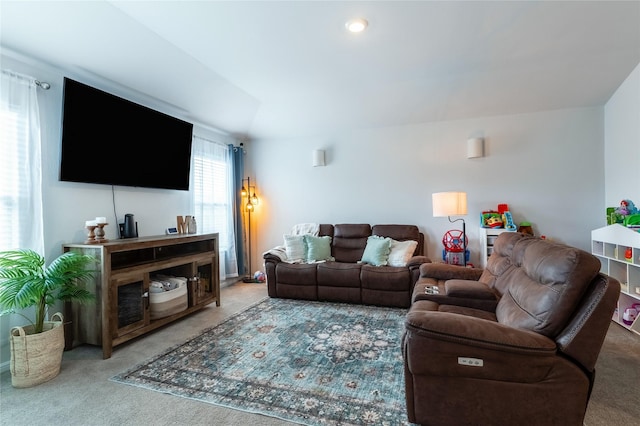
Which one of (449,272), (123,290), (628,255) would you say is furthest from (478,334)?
(123,290)

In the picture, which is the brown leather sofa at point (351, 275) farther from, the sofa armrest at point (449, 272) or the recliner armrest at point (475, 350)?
the recliner armrest at point (475, 350)

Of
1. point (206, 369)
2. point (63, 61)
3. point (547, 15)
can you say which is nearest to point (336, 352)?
point (206, 369)

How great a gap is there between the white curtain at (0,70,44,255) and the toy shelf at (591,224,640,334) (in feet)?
16.4

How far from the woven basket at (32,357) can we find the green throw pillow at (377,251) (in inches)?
122

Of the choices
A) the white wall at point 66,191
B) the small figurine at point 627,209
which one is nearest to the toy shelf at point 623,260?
the small figurine at point 627,209

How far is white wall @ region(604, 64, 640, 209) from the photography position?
9.69ft

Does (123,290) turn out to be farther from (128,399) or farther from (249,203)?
(249,203)

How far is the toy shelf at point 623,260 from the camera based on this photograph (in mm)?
2652

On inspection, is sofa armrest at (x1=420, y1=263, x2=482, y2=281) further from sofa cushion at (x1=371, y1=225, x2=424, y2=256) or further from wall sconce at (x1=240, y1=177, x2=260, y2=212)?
wall sconce at (x1=240, y1=177, x2=260, y2=212)

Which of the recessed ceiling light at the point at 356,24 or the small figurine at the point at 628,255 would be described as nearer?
the recessed ceiling light at the point at 356,24

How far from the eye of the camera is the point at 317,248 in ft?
13.5

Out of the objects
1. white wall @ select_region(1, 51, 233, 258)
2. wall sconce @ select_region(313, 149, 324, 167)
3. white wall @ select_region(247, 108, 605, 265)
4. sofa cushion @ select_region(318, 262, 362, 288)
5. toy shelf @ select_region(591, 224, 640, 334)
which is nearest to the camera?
white wall @ select_region(1, 51, 233, 258)

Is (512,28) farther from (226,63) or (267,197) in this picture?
(267,197)

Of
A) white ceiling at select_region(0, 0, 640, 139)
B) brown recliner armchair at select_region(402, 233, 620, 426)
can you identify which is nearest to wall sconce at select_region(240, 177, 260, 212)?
white ceiling at select_region(0, 0, 640, 139)
